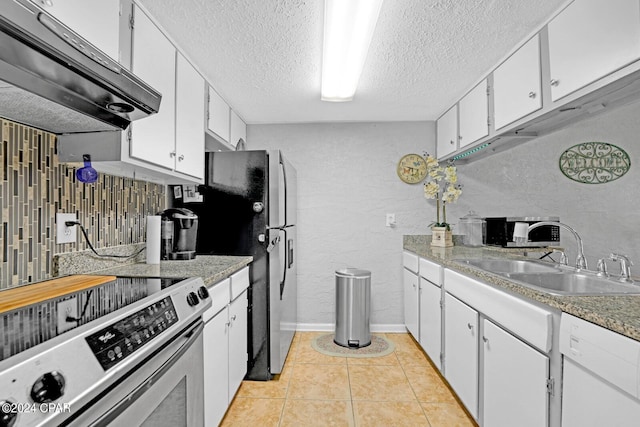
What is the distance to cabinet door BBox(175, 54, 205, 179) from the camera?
1.91 meters

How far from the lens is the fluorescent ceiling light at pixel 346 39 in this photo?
5.25 ft

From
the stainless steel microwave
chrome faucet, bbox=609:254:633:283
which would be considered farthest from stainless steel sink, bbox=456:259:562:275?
chrome faucet, bbox=609:254:633:283

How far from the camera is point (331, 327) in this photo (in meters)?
3.49

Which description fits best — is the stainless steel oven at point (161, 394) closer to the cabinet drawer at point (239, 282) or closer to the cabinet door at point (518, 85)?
the cabinet drawer at point (239, 282)

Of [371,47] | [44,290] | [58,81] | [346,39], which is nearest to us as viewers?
[58,81]

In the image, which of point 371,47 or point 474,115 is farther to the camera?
point 474,115

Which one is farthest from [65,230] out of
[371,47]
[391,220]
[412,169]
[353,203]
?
[412,169]

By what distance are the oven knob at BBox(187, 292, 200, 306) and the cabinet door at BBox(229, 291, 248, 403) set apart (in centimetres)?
64

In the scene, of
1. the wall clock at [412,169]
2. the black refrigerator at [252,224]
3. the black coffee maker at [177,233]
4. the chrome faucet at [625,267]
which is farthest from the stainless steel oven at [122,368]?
the wall clock at [412,169]

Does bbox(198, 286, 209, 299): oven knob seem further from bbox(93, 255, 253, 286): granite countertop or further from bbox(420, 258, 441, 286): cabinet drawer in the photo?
bbox(420, 258, 441, 286): cabinet drawer

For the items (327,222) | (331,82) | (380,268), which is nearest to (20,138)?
(331,82)

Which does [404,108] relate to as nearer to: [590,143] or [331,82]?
[331,82]

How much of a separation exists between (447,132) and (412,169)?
524 mm

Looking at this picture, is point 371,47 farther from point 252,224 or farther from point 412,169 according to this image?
point 412,169
